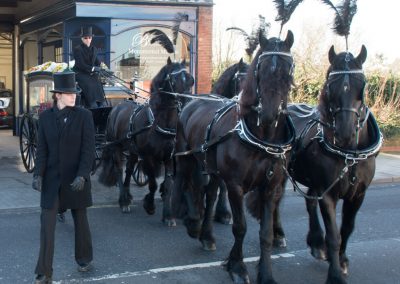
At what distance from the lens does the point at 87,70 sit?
973cm

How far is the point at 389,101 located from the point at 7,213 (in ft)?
46.8

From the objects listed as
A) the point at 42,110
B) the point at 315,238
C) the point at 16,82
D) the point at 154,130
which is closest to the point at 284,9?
the point at 315,238

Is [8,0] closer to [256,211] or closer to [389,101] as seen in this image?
[389,101]

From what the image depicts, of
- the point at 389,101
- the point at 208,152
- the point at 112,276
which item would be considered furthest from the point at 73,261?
the point at 389,101

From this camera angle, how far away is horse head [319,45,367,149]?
16.4 feet

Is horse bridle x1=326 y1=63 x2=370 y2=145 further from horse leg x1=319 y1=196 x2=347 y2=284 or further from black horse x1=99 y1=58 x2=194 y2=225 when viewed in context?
black horse x1=99 y1=58 x2=194 y2=225

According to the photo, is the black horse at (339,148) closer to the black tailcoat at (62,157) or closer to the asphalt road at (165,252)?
the asphalt road at (165,252)

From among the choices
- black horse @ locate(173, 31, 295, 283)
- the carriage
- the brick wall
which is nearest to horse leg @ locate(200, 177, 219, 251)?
black horse @ locate(173, 31, 295, 283)

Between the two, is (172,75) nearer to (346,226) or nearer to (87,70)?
(87,70)

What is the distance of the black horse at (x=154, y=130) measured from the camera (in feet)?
26.1

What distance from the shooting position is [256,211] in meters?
5.86

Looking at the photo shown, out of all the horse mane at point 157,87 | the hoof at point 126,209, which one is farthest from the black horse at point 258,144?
the hoof at point 126,209

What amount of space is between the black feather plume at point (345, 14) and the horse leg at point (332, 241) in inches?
64.1

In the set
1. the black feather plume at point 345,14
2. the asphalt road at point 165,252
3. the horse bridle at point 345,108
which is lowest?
the asphalt road at point 165,252
